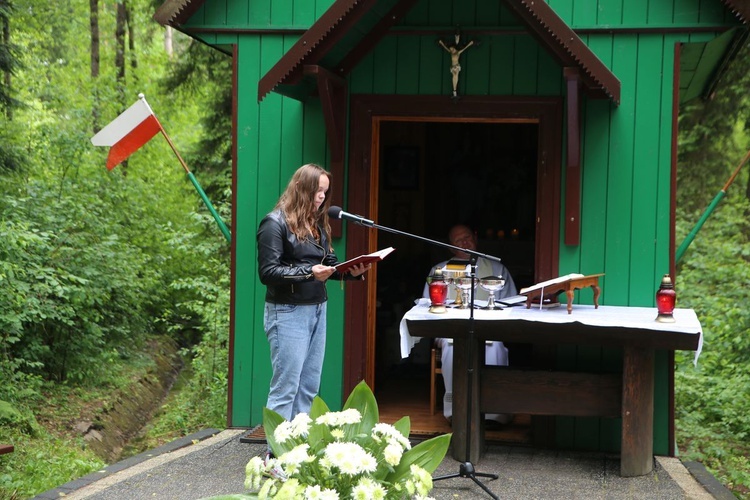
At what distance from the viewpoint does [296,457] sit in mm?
2953

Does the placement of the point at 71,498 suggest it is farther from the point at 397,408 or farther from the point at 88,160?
the point at 88,160

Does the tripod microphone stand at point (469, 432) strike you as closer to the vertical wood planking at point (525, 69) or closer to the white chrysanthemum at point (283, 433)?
the vertical wood planking at point (525, 69)

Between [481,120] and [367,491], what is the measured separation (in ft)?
13.1

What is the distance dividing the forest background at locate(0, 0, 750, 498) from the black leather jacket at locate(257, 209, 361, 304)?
262cm

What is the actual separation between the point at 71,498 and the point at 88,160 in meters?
8.42

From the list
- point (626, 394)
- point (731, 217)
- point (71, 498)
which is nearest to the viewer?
point (71, 498)

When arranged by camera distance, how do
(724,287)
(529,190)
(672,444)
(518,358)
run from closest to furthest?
(672,444) < (518,358) < (529,190) < (724,287)

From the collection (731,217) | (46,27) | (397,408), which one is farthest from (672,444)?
(46,27)

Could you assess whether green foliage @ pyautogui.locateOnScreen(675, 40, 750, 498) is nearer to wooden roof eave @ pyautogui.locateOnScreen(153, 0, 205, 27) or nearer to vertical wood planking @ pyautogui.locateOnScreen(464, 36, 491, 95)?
vertical wood planking @ pyautogui.locateOnScreen(464, 36, 491, 95)

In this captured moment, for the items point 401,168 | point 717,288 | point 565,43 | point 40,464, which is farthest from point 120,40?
point 565,43

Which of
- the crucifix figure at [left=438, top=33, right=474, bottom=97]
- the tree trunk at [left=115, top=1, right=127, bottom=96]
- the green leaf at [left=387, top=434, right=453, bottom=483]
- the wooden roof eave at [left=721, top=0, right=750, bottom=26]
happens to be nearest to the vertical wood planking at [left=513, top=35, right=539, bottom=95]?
the crucifix figure at [left=438, top=33, right=474, bottom=97]

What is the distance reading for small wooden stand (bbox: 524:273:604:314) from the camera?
5.70 m

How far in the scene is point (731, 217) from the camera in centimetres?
1251

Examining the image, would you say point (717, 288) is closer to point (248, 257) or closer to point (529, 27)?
point (529, 27)
